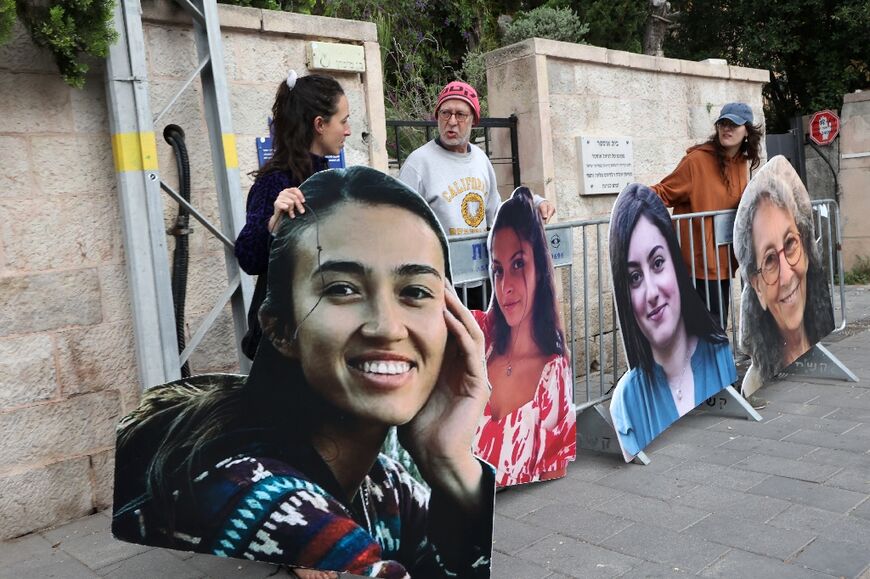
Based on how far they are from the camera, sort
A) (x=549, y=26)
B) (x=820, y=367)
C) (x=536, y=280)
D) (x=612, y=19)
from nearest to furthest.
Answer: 1. (x=536, y=280)
2. (x=820, y=367)
3. (x=549, y=26)
4. (x=612, y=19)

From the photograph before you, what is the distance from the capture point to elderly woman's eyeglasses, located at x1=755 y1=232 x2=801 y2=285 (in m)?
5.08

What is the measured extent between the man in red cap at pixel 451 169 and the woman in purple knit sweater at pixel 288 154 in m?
0.95

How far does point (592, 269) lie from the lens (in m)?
6.55

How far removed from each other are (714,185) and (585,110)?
1.67m

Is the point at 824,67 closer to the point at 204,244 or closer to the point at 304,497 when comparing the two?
the point at 204,244

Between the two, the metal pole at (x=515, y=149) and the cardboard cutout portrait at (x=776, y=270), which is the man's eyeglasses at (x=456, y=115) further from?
the metal pole at (x=515, y=149)

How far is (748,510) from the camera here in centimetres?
353

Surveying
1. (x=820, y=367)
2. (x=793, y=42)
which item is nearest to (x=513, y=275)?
(x=820, y=367)

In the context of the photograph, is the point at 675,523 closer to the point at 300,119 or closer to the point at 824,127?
the point at 300,119

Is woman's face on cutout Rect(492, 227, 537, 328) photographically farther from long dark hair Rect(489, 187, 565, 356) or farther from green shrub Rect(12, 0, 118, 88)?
green shrub Rect(12, 0, 118, 88)

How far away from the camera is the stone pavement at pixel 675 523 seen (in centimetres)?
307

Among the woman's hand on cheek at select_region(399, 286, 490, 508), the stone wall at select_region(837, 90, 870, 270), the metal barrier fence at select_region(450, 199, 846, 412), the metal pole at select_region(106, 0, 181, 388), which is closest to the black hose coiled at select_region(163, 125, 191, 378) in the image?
the metal pole at select_region(106, 0, 181, 388)

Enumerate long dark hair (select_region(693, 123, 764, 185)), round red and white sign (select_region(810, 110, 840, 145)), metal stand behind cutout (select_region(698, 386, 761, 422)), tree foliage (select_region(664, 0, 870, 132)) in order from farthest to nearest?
tree foliage (select_region(664, 0, 870, 132)) → round red and white sign (select_region(810, 110, 840, 145)) → long dark hair (select_region(693, 123, 764, 185)) → metal stand behind cutout (select_region(698, 386, 761, 422))

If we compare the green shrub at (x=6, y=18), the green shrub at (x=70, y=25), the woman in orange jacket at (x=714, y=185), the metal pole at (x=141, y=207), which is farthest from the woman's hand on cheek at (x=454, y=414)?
the woman in orange jacket at (x=714, y=185)
